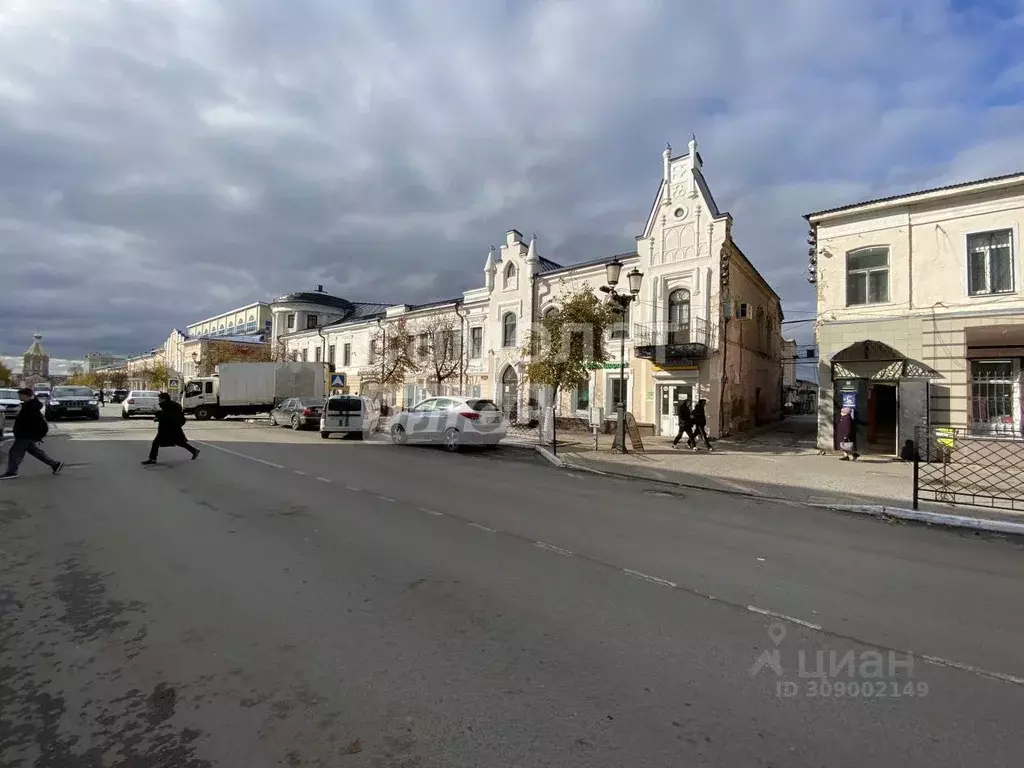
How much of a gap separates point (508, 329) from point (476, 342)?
2.80m

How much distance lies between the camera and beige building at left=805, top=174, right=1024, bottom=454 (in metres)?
14.7

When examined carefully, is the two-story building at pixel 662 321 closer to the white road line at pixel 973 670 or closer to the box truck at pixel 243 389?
the box truck at pixel 243 389

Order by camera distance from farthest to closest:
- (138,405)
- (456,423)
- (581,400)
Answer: (138,405) → (581,400) → (456,423)

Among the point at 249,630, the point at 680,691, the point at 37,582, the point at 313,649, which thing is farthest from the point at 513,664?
the point at 37,582

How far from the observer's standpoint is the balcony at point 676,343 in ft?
68.0

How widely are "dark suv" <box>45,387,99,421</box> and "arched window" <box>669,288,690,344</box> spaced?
98.1 feet

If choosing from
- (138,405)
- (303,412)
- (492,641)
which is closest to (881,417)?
(492,641)

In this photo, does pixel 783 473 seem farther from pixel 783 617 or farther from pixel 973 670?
pixel 973 670

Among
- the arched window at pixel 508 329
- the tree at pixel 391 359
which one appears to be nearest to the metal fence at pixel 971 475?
the arched window at pixel 508 329

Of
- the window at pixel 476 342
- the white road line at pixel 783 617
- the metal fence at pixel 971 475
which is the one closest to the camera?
the white road line at pixel 783 617

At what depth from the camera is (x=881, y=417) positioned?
17484 mm

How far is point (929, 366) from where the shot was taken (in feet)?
50.8

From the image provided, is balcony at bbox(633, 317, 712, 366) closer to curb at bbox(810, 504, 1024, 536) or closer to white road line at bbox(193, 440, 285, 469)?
curb at bbox(810, 504, 1024, 536)

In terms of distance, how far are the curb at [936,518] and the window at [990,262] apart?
10.3 metres
